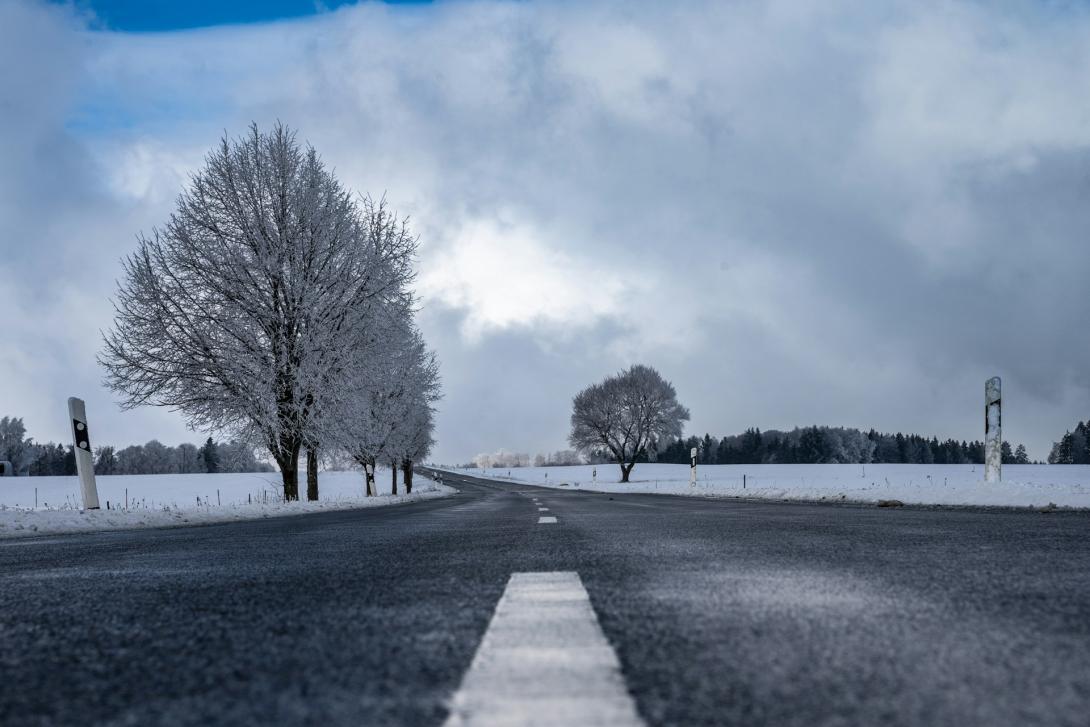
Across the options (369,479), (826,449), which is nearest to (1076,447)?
(826,449)

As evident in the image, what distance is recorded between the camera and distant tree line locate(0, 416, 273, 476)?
105188 mm

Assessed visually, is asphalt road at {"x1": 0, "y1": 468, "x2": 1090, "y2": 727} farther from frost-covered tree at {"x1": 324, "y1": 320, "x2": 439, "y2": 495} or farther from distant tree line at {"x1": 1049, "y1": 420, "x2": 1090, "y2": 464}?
distant tree line at {"x1": 1049, "y1": 420, "x2": 1090, "y2": 464}

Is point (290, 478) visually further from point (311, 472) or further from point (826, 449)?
point (826, 449)

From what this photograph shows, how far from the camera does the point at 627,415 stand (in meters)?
62.1

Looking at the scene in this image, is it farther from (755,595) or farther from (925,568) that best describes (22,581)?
(925,568)

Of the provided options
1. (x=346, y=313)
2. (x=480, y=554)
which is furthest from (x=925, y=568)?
(x=346, y=313)

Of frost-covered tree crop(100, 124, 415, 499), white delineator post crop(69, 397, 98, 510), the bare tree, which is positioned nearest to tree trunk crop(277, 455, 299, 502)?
Result: frost-covered tree crop(100, 124, 415, 499)

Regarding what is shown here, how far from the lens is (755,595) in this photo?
229 centimetres

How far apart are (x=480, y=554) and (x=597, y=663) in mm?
2640

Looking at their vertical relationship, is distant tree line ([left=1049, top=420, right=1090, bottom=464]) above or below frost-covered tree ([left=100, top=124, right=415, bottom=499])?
below

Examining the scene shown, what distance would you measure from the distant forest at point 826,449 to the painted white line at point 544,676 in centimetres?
10131

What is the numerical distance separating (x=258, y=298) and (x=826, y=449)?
109755 mm

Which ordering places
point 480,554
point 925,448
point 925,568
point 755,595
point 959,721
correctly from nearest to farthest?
point 959,721, point 755,595, point 925,568, point 480,554, point 925,448

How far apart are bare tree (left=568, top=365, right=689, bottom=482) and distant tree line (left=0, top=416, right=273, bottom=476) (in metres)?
55.9
